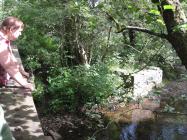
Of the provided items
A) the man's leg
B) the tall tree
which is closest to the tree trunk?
the tall tree

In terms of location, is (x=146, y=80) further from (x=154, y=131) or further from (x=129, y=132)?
(x=129, y=132)

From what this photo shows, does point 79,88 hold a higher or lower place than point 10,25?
lower

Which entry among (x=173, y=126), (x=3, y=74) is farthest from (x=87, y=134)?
(x=3, y=74)

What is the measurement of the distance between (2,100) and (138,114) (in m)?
5.90

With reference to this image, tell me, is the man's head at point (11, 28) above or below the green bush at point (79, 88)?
above

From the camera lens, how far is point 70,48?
11047 mm

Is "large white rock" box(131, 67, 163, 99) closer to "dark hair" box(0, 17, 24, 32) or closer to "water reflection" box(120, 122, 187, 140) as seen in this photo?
"water reflection" box(120, 122, 187, 140)

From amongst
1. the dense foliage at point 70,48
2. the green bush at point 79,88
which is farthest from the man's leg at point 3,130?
the green bush at point 79,88

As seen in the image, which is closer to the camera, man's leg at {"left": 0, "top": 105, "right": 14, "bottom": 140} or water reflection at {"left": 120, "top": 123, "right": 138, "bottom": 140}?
man's leg at {"left": 0, "top": 105, "right": 14, "bottom": 140}

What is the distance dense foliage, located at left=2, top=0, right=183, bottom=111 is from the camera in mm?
9438

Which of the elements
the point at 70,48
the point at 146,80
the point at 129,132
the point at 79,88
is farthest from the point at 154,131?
the point at 70,48

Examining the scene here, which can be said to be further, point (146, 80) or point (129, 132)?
point (146, 80)

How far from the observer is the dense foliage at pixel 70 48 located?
31.0 ft

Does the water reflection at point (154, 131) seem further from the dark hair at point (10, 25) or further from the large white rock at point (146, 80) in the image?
the dark hair at point (10, 25)
